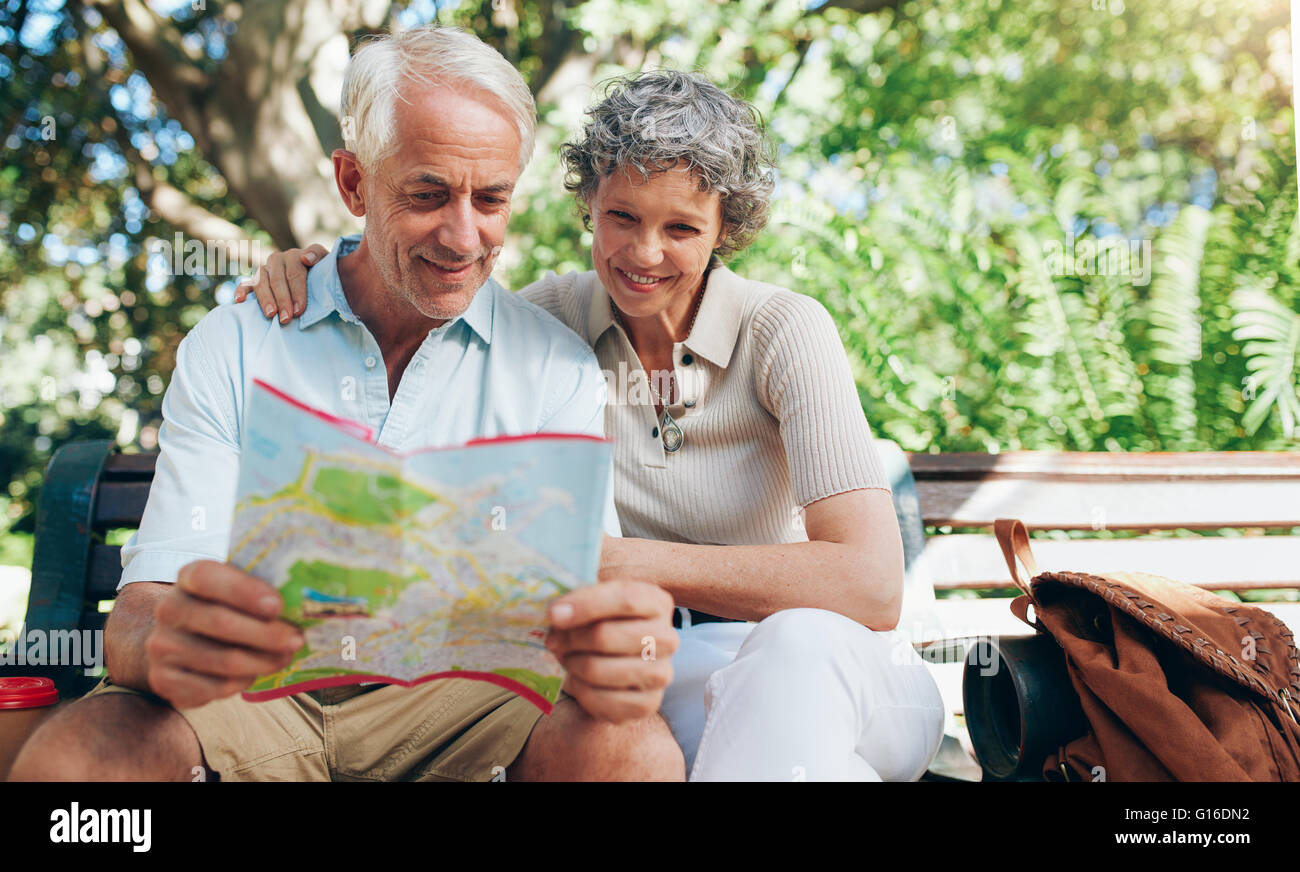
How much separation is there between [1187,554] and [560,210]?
3.48m

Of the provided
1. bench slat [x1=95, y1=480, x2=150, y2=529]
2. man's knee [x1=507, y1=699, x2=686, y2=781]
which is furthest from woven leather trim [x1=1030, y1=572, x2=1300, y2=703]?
bench slat [x1=95, y1=480, x2=150, y2=529]

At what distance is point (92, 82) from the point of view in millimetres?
6203

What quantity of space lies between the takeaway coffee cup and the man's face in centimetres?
108

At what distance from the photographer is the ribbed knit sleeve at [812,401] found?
1.95 meters

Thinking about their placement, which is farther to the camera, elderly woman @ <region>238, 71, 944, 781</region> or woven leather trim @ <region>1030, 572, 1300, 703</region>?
woven leather trim @ <region>1030, 572, 1300, 703</region>

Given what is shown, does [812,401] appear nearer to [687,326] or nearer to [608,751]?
[687,326]

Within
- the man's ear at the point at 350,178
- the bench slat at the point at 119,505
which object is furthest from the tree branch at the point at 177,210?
the man's ear at the point at 350,178

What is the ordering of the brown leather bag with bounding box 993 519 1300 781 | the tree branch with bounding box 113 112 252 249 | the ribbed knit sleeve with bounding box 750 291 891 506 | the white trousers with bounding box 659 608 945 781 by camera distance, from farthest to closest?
the tree branch with bounding box 113 112 252 249
the ribbed knit sleeve with bounding box 750 291 891 506
the brown leather bag with bounding box 993 519 1300 781
the white trousers with bounding box 659 608 945 781

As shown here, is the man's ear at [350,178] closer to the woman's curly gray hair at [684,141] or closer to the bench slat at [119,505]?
the woman's curly gray hair at [684,141]

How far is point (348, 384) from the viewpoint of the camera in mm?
1980

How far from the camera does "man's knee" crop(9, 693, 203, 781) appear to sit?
143 centimetres

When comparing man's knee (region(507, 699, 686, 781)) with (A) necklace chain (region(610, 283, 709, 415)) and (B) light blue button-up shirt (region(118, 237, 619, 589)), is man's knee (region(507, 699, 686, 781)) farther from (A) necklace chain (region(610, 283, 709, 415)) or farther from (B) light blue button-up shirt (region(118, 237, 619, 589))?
(A) necklace chain (region(610, 283, 709, 415))

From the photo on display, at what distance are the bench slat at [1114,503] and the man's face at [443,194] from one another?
1.65m
